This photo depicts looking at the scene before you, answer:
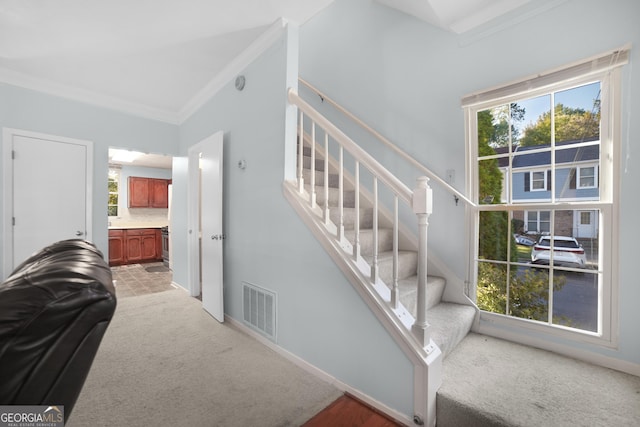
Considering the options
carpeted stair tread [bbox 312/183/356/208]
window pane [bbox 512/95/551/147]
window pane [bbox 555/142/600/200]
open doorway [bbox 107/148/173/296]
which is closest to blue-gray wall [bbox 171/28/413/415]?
carpeted stair tread [bbox 312/183/356/208]

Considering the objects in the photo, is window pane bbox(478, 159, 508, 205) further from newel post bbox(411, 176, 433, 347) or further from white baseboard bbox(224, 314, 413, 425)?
white baseboard bbox(224, 314, 413, 425)

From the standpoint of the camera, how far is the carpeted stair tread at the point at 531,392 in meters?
1.31

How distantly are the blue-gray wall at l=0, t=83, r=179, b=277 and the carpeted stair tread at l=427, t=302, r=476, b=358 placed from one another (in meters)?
3.97

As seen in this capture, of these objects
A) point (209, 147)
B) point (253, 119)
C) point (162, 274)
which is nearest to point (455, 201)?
point (253, 119)

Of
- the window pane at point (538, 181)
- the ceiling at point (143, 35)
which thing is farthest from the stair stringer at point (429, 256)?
the ceiling at point (143, 35)

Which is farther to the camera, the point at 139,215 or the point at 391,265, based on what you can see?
the point at 139,215

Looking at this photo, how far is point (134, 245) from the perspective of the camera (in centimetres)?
612

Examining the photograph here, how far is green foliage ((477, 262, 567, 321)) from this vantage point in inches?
79.2

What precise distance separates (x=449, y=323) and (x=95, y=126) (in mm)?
4558

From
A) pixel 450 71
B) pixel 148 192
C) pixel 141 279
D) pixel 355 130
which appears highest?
pixel 450 71

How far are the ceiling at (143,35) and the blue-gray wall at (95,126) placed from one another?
160 millimetres

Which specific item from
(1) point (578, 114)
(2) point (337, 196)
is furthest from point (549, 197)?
(2) point (337, 196)

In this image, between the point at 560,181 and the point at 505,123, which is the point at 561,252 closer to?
the point at 560,181

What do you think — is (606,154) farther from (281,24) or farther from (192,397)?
(192,397)
